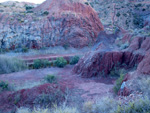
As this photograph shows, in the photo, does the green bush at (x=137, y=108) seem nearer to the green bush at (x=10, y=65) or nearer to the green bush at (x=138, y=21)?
the green bush at (x=10, y=65)

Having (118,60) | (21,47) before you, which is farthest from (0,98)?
(21,47)

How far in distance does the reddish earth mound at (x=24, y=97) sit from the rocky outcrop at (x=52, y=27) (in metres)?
15.2

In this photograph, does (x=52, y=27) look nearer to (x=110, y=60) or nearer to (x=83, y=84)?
(x=110, y=60)

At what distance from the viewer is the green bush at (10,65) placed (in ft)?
47.3

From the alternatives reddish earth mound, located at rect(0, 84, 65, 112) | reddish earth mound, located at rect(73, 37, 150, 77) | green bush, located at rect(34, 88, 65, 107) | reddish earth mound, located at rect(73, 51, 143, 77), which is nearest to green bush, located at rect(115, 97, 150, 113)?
green bush, located at rect(34, 88, 65, 107)

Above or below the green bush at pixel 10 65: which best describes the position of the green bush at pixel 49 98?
above

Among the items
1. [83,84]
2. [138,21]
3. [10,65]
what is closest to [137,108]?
[83,84]

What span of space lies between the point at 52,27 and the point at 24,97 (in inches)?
708

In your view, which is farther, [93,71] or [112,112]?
[93,71]

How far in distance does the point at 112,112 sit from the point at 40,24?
868 inches

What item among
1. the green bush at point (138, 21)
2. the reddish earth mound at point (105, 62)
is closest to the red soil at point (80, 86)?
the reddish earth mound at point (105, 62)

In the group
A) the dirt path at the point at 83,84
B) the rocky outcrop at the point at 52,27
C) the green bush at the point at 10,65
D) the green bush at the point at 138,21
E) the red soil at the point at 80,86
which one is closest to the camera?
the red soil at the point at 80,86

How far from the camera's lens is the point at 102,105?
4199 millimetres

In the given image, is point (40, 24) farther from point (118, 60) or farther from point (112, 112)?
point (112, 112)
